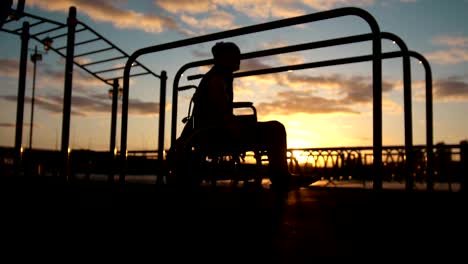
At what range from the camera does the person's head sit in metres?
3.14

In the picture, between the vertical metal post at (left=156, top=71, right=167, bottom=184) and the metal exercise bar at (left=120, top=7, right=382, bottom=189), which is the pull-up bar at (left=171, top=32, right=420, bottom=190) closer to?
the metal exercise bar at (left=120, top=7, right=382, bottom=189)

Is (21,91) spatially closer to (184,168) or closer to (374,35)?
(184,168)

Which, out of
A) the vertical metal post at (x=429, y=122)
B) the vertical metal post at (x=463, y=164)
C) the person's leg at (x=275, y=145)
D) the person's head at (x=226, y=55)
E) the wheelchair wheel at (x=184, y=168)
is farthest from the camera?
the vertical metal post at (x=463, y=164)

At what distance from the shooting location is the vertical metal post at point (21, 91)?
8.60 meters

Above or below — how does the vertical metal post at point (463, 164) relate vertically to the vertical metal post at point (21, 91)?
below

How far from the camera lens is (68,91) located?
6.88m

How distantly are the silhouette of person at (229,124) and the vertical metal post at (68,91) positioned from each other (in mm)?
4493

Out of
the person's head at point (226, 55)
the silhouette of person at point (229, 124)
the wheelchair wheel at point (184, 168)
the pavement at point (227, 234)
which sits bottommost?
the pavement at point (227, 234)

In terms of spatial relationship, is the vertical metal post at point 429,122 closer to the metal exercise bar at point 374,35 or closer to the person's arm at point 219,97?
the metal exercise bar at point 374,35

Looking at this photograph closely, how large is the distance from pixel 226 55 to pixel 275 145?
0.82 metres

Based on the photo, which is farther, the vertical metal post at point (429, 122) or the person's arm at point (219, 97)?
the vertical metal post at point (429, 122)

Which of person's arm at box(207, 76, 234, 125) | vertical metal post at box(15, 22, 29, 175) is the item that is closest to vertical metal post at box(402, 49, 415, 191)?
person's arm at box(207, 76, 234, 125)

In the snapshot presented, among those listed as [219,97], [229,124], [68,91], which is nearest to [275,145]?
[229,124]

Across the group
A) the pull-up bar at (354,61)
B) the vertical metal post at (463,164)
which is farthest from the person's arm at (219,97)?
the vertical metal post at (463,164)
